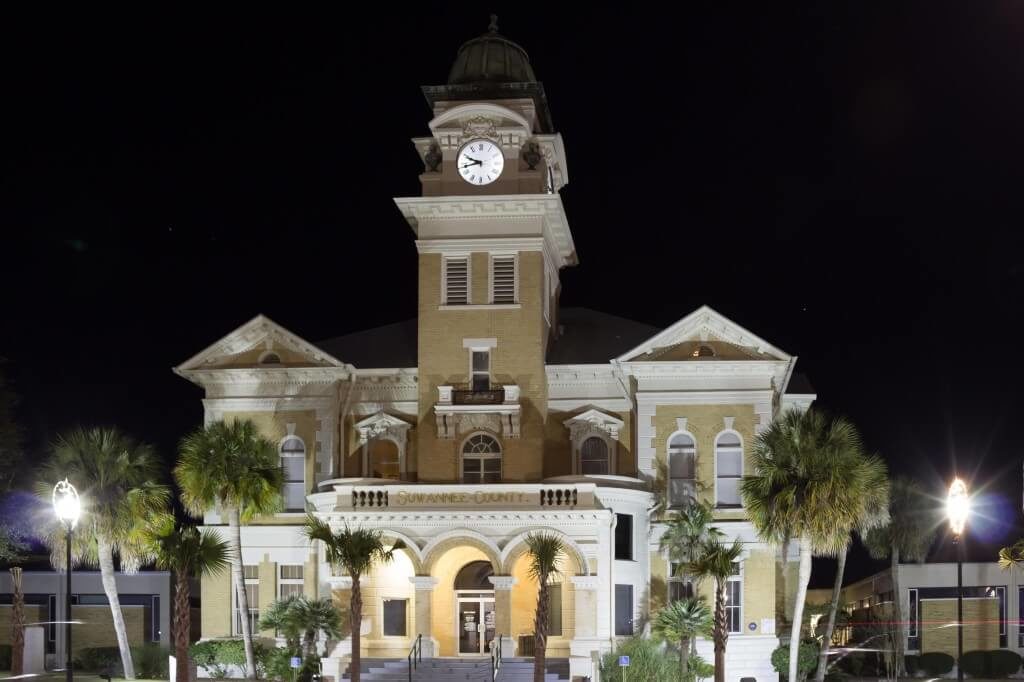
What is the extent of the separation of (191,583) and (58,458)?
19.9m

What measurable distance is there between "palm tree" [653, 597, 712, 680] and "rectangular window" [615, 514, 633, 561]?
320 cm

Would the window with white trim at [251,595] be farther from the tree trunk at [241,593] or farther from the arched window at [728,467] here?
the arched window at [728,467]

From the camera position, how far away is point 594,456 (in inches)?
2328

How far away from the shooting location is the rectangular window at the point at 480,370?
191ft

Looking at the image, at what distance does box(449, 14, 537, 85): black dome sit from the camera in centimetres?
5966

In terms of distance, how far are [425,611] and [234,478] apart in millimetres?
7311

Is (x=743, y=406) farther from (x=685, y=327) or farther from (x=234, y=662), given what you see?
(x=234, y=662)

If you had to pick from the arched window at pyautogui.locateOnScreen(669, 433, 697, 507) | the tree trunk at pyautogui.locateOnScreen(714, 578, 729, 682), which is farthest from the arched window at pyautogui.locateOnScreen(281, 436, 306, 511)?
the tree trunk at pyautogui.locateOnScreen(714, 578, 729, 682)

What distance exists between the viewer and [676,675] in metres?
50.6

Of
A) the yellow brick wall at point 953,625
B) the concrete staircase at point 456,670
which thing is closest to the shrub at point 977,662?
the yellow brick wall at point 953,625

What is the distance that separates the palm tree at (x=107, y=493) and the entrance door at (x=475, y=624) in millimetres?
10489

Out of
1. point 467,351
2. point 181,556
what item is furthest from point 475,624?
point 181,556

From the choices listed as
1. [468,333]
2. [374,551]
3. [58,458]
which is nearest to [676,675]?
[374,551]

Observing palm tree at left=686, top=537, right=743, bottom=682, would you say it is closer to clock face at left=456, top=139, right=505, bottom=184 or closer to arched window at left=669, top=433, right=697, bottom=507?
arched window at left=669, top=433, right=697, bottom=507
